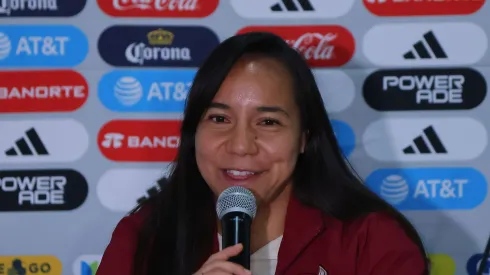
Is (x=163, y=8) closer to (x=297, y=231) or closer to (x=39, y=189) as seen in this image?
(x=39, y=189)

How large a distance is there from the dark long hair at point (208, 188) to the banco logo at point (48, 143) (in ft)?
1.05

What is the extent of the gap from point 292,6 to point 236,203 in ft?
2.53

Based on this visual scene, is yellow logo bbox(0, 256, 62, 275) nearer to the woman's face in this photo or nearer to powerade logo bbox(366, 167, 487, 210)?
the woman's face

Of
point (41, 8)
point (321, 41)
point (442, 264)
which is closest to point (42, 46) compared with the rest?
point (41, 8)

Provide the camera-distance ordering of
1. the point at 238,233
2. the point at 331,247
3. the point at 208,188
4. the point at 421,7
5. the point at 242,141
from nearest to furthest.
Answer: the point at 238,233
the point at 242,141
the point at 331,247
the point at 208,188
the point at 421,7

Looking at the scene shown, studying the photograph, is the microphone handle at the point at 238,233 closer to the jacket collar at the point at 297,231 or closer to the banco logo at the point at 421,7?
the jacket collar at the point at 297,231

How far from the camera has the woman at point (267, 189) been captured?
1230 mm

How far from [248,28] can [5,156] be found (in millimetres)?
642

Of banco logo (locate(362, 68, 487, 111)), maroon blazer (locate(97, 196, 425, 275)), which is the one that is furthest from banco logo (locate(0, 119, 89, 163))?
banco logo (locate(362, 68, 487, 111))

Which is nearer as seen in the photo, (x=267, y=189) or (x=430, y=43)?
(x=267, y=189)

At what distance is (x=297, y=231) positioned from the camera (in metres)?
1.30

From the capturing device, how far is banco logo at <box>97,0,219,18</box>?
1.63m

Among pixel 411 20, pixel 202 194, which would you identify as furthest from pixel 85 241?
pixel 411 20

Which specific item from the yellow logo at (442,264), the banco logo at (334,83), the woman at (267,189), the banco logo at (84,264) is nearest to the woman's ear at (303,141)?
the woman at (267,189)
